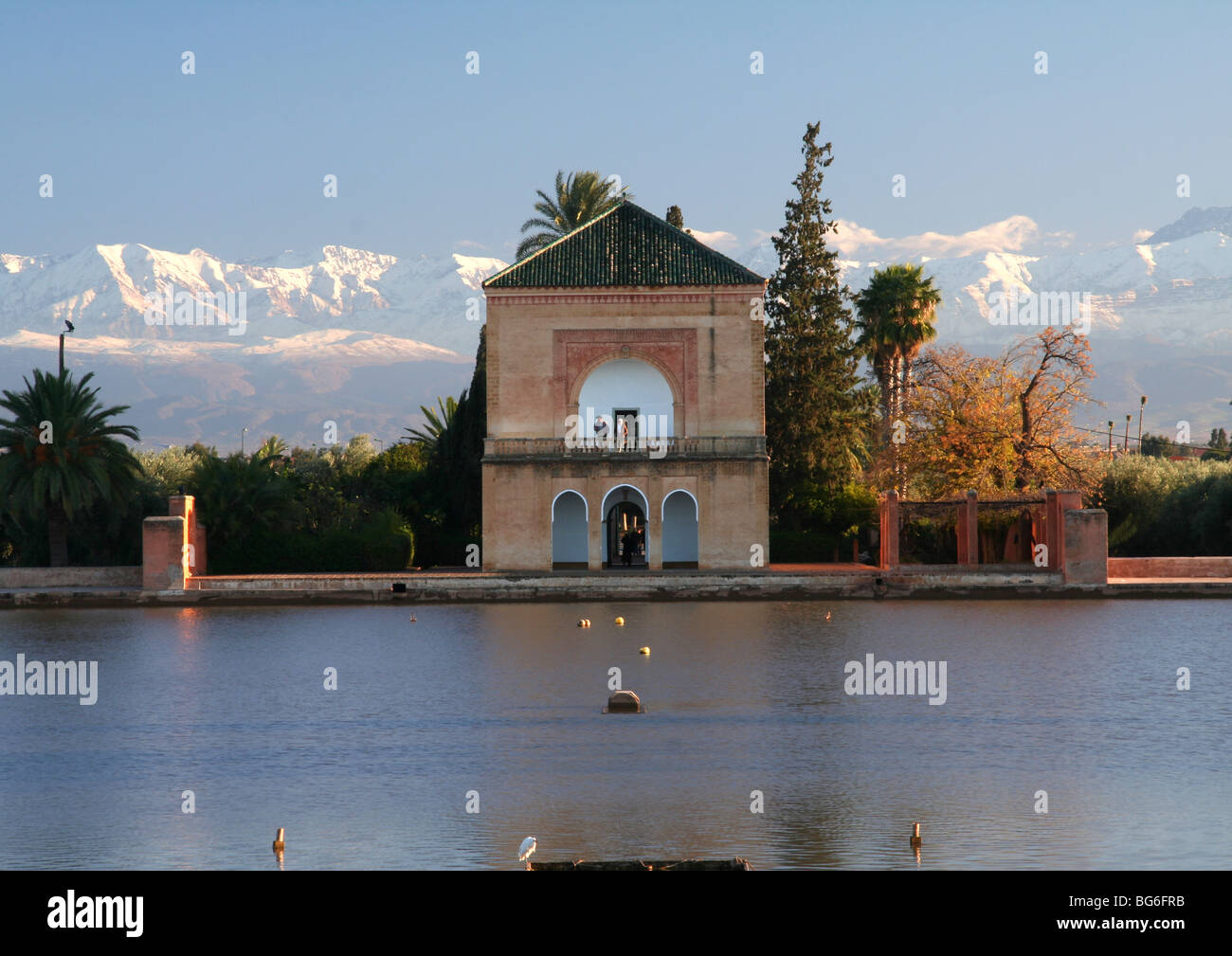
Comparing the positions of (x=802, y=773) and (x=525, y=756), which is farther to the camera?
(x=525, y=756)

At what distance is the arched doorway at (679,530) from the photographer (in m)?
39.7

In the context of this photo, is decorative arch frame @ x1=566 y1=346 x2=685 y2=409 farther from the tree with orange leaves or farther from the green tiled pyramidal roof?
the tree with orange leaves

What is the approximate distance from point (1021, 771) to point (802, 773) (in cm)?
203

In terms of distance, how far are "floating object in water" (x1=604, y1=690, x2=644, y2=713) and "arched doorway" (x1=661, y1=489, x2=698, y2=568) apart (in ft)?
73.5

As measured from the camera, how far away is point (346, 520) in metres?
40.8

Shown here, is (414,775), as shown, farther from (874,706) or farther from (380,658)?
(380,658)

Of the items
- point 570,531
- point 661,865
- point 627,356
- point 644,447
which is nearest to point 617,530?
point 570,531

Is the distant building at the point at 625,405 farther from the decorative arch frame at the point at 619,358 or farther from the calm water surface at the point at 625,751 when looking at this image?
the calm water surface at the point at 625,751

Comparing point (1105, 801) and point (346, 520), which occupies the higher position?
point (346, 520)

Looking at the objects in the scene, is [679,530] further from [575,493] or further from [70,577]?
[70,577]

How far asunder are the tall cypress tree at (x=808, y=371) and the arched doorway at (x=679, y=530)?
4.53m

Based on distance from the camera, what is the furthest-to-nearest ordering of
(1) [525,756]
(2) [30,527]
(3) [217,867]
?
(2) [30,527], (1) [525,756], (3) [217,867]
